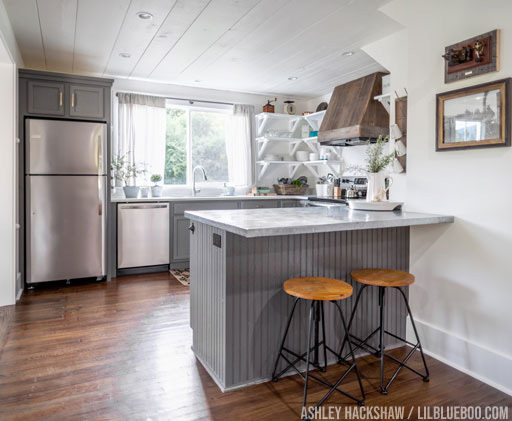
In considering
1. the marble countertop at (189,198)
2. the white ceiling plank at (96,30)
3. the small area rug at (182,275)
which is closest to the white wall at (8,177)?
the white ceiling plank at (96,30)

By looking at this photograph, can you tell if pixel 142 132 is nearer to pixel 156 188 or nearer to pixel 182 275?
pixel 156 188

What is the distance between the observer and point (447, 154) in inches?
95.0

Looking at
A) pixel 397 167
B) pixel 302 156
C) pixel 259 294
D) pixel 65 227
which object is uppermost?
pixel 302 156

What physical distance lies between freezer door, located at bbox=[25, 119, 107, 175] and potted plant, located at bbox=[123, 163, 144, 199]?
61 cm

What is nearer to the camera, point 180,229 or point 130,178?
point 180,229

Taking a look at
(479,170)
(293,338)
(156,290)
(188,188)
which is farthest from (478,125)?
(188,188)

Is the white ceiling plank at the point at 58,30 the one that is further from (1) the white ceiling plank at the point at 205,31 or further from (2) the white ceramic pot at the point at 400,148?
(2) the white ceramic pot at the point at 400,148

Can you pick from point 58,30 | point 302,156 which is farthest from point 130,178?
point 302,156

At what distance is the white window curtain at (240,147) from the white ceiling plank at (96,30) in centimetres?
197

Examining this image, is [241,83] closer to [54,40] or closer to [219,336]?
[54,40]

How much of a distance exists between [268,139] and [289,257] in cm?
362

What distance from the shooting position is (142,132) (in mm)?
5117

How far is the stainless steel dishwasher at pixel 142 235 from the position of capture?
4531 millimetres

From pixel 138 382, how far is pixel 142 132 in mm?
3674
